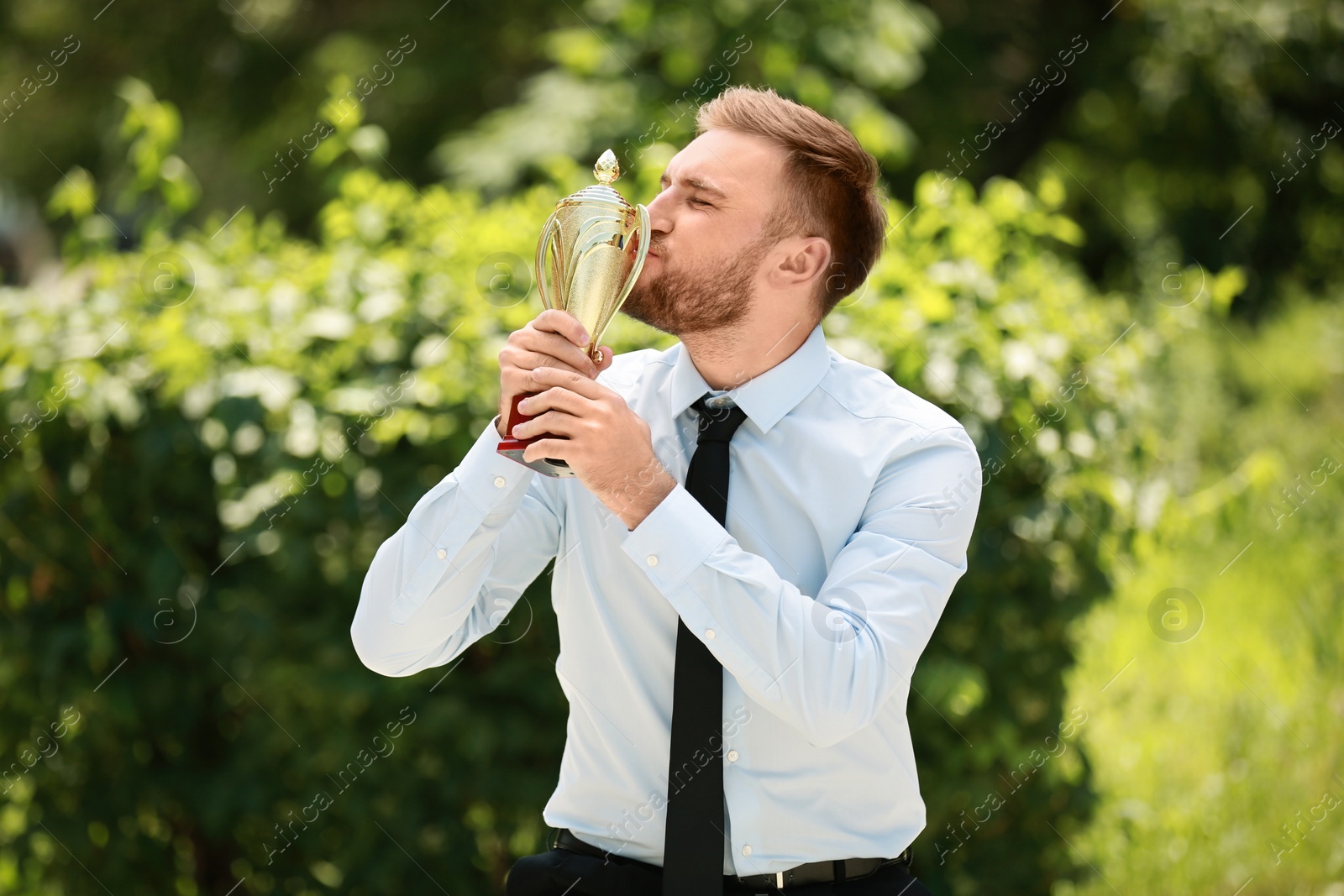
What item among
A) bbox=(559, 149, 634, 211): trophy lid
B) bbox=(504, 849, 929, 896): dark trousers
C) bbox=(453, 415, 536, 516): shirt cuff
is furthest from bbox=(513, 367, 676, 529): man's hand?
bbox=(504, 849, 929, 896): dark trousers

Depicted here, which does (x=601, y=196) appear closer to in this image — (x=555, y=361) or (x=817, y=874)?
(x=555, y=361)

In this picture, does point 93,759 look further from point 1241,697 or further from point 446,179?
point 446,179

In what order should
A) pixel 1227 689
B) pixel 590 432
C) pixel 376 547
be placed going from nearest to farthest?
pixel 590 432
pixel 376 547
pixel 1227 689

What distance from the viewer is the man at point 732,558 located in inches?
65.5

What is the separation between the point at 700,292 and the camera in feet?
6.17

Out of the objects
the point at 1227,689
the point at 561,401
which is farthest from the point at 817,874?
the point at 1227,689

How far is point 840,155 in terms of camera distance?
1.95 metres

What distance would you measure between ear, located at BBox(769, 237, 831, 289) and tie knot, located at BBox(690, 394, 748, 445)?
0.72 feet

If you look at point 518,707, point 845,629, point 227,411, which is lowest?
point 518,707

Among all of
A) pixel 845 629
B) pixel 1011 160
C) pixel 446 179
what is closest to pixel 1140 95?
pixel 1011 160

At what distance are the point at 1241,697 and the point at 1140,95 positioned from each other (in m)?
5.79

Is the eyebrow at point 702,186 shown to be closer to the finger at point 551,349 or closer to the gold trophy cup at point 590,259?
the gold trophy cup at point 590,259

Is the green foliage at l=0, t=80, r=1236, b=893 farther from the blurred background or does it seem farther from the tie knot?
the tie knot

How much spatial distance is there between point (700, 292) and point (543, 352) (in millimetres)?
343
